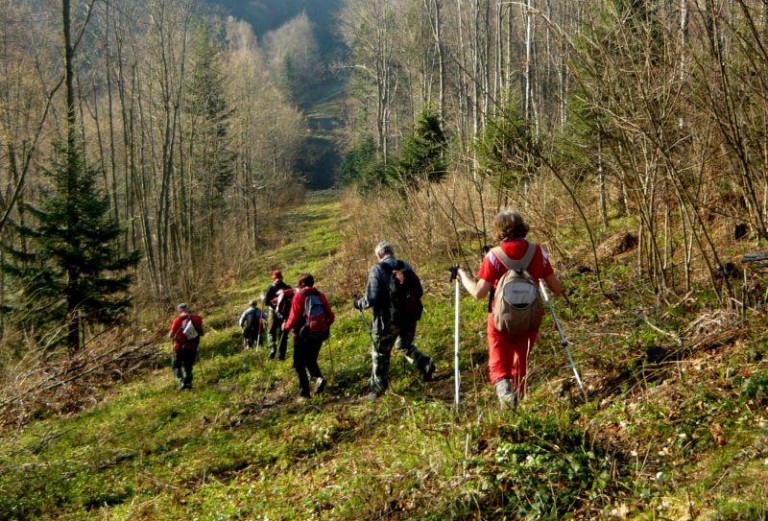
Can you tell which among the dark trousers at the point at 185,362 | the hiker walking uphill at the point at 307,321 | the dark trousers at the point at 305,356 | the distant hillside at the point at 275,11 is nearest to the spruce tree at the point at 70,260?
the dark trousers at the point at 185,362

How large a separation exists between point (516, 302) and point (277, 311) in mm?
7482

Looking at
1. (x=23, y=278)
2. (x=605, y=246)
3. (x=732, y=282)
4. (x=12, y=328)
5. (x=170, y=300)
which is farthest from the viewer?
(x=170, y=300)

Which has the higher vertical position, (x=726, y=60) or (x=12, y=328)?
(x=726, y=60)

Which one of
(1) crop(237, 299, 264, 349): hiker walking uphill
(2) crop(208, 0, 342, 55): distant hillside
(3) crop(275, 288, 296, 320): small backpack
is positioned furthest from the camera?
(2) crop(208, 0, 342, 55): distant hillside

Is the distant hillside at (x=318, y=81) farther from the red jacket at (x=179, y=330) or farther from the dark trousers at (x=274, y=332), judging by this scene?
the red jacket at (x=179, y=330)

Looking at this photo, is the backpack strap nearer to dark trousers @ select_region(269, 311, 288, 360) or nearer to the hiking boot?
the hiking boot

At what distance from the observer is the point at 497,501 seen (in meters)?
3.94

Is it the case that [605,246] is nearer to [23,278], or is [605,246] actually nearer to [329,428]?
[329,428]

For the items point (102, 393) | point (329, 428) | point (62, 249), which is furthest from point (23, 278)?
point (329, 428)

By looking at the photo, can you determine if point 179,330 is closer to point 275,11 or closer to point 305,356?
point 305,356

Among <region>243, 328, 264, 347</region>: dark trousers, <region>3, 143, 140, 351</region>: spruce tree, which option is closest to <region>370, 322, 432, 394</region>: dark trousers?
<region>243, 328, 264, 347</region>: dark trousers

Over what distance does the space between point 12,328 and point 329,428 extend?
34.9ft

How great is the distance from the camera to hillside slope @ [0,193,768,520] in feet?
12.5

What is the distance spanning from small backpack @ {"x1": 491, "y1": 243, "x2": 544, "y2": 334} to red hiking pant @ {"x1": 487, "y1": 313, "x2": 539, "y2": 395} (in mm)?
129
